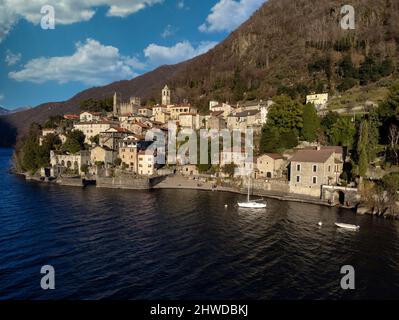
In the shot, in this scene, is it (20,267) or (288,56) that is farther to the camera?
(288,56)

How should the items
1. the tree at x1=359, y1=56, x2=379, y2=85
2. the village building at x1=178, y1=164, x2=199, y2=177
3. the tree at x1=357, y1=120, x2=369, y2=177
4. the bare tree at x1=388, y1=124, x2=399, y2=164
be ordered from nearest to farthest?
the tree at x1=357, y1=120, x2=369, y2=177 < the bare tree at x1=388, y1=124, x2=399, y2=164 < the village building at x1=178, y1=164, x2=199, y2=177 < the tree at x1=359, y1=56, x2=379, y2=85

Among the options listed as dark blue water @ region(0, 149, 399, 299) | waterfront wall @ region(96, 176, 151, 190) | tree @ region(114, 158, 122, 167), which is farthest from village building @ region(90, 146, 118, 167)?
dark blue water @ region(0, 149, 399, 299)

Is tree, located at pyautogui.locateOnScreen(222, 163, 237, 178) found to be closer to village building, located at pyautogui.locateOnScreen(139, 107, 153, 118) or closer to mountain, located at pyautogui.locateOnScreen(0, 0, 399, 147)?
mountain, located at pyautogui.locateOnScreen(0, 0, 399, 147)

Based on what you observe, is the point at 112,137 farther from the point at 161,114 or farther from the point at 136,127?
the point at 161,114

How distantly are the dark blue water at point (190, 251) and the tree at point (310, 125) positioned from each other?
63.7 ft

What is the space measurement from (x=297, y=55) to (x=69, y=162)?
267 feet

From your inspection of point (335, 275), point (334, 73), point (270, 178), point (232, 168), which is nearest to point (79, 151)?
point (232, 168)

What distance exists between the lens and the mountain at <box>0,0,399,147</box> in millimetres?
88375

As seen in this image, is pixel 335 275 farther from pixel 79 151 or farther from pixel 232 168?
pixel 79 151

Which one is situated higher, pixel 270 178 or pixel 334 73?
pixel 334 73

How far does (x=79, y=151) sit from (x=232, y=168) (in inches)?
1299

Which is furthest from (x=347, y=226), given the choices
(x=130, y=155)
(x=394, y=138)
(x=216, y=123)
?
(x=216, y=123)

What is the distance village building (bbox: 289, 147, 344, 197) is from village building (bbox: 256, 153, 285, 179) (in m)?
4.98

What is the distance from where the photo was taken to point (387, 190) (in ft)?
128
